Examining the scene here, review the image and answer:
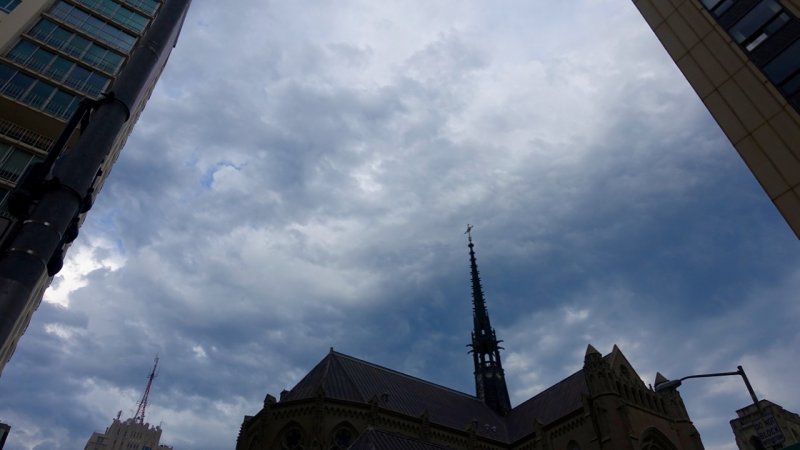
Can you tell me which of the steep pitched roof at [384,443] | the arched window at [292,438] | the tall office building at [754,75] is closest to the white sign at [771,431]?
the tall office building at [754,75]

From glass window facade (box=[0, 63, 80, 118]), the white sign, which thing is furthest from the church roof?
the white sign

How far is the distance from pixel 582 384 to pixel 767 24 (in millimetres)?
Result: 35193

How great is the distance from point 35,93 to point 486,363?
53.2 meters

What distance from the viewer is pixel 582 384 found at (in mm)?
46062

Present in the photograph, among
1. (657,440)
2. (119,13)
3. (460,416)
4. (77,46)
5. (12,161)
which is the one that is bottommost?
(657,440)

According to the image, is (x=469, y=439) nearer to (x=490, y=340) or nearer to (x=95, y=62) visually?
(x=490, y=340)

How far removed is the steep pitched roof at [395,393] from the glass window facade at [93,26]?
27932 millimetres

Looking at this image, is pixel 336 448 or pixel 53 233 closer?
pixel 53 233

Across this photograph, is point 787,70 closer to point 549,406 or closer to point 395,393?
point 549,406

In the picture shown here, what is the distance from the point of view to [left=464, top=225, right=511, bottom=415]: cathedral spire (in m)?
58.2

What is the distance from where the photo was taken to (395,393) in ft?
153

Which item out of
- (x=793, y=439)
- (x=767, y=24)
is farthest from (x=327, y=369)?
(x=793, y=439)

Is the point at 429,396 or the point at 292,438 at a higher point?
the point at 429,396

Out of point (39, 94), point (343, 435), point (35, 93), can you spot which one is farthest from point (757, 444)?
point (35, 93)
